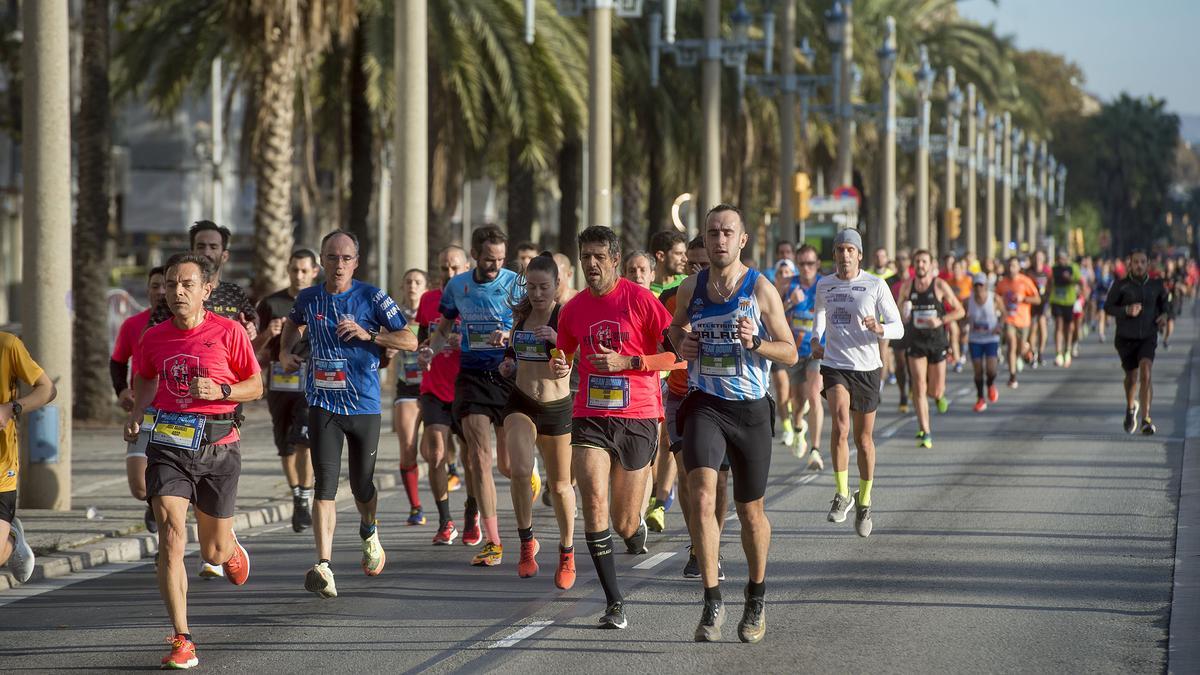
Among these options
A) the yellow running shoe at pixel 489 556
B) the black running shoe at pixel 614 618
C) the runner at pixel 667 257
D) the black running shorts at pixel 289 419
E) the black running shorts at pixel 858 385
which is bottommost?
the yellow running shoe at pixel 489 556

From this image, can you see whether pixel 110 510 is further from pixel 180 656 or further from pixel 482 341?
pixel 180 656

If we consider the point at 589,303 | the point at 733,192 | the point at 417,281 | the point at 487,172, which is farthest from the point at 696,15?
the point at 589,303

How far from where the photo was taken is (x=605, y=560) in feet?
26.2

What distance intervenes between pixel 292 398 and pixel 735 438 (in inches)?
183

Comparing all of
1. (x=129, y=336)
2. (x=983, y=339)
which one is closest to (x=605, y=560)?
(x=129, y=336)

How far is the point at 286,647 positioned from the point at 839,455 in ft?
16.2

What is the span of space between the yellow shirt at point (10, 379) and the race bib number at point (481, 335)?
2.87m

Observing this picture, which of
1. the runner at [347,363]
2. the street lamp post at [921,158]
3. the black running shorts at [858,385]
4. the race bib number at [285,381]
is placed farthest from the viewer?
the street lamp post at [921,158]

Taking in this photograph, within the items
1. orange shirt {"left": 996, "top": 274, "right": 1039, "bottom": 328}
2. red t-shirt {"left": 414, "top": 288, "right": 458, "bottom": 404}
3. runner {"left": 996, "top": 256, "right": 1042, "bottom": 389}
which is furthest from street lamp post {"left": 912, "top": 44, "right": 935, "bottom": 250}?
red t-shirt {"left": 414, "top": 288, "right": 458, "bottom": 404}

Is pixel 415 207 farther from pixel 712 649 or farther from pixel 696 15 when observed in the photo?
pixel 696 15

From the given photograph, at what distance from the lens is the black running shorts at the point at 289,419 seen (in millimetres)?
11508

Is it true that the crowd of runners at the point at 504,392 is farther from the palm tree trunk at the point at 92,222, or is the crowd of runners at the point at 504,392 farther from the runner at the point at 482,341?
the palm tree trunk at the point at 92,222

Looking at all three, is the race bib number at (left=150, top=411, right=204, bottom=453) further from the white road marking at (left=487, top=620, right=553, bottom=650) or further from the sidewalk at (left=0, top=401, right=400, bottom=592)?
the sidewalk at (left=0, top=401, right=400, bottom=592)

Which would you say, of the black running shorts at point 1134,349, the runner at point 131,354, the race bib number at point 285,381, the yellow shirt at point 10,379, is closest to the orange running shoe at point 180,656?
the yellow shirt at point 10,379
